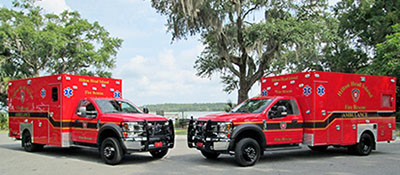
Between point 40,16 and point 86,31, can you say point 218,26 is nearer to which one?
point 86,31

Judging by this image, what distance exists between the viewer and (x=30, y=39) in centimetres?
3142

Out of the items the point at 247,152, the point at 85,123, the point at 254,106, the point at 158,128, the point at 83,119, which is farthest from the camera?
the point at 83,119

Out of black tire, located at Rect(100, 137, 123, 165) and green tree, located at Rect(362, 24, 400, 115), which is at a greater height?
green tree, located at Rect(362, 24, 400, 115)

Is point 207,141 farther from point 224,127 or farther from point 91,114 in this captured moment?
point 91,114

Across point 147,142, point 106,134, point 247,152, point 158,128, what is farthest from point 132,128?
point 247,152

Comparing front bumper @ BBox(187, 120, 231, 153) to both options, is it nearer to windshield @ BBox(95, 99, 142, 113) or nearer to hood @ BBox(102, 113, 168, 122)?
hood @ BBox(102, 113, 168, 122)

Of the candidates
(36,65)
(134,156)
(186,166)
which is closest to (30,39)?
(36,65)

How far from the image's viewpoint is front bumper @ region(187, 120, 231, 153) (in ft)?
32.2

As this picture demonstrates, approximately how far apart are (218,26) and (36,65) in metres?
18.6

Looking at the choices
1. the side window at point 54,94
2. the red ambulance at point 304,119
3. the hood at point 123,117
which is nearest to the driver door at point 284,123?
the red ambulance at point 304,119

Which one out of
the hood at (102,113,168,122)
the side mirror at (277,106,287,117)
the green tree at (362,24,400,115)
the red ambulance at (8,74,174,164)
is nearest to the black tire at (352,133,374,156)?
the side mirror at (277,106,287,117)

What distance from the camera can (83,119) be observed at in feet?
38.2

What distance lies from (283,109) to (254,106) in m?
1.02

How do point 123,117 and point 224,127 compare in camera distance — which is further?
point 123,117
